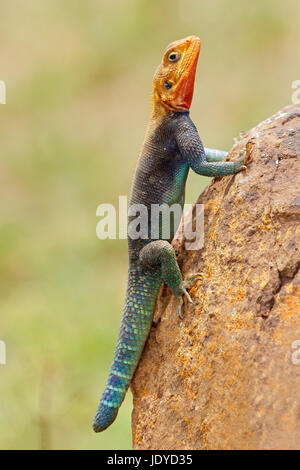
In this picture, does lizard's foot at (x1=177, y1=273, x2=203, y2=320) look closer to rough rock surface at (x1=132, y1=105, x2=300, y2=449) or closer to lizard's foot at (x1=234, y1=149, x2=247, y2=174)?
rough rock surface at (x1=132, y1=105, x2=300, y2=449)

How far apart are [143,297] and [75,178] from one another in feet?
17.0

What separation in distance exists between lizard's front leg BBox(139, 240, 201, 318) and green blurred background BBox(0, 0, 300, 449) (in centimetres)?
203

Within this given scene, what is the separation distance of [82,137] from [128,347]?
19.7ft

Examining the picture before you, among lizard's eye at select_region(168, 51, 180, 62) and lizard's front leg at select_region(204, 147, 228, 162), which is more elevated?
lizard's eye at select_region(168, 51, 180, 62)

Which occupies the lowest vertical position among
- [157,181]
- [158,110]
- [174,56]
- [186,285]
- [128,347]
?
[128,347]

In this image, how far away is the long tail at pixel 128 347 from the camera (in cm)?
310

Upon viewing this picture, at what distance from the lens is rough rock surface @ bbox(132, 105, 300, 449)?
2311mm

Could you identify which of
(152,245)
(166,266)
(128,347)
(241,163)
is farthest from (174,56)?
(128,347)

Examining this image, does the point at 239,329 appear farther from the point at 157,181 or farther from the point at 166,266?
the point at 157,181

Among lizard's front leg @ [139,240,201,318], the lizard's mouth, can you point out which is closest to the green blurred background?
lizard's front leg @ [139,240,201,318]

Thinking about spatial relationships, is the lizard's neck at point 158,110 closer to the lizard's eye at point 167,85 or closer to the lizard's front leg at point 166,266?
the lizard's eye at point 167,85

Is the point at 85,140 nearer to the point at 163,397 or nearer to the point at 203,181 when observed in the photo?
the point at 203,181

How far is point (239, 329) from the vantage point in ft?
8.20

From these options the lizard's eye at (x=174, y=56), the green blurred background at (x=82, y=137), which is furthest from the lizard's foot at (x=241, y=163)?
the green blurred background at (x=82, y=137)
